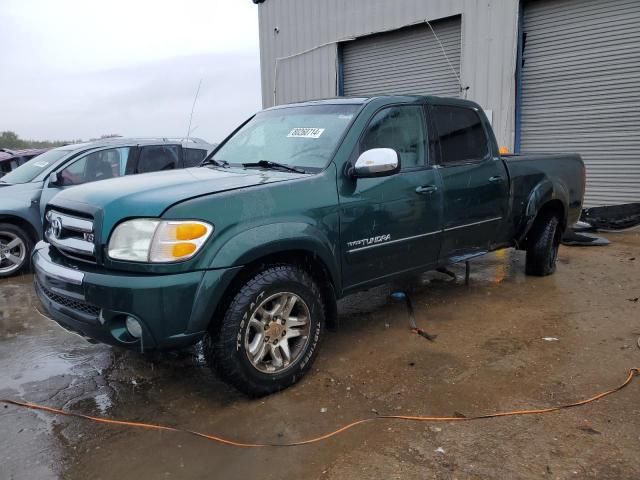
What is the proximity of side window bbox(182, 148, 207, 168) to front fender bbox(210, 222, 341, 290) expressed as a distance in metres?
4.84

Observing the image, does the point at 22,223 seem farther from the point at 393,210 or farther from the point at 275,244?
the point at 393,210

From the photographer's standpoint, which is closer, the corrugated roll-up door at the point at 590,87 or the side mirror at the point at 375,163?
the side mirror at the point at 375,163

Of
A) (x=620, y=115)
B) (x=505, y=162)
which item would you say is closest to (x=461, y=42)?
(x=620, y=115)

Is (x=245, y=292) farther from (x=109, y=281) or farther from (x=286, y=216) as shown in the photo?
(x=109, y=281)

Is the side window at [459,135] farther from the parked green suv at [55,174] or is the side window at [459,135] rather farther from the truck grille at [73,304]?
the parked green suv at [55,174]

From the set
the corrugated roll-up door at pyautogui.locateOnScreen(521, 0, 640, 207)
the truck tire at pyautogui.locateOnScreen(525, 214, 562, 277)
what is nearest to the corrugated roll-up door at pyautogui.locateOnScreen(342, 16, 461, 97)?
the corrugated roll-up door at pyautogui.locateOnScreen(521, 0, 640, 207)

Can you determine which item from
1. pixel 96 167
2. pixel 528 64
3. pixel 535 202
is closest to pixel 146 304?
pixel 535 202

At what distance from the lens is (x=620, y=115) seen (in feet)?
29.0

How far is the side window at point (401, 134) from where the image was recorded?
3861 millimetres

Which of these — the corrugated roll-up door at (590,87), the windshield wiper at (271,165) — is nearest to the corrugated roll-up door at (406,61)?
the corrugated roll-up door at (590,87)

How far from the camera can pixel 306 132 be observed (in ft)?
12.8

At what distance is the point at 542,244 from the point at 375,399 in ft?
10.8

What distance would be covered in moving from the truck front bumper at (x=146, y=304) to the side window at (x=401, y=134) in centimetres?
161

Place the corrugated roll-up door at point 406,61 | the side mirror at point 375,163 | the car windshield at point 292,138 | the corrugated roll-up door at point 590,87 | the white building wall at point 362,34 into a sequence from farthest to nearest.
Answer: the corrugated roll-up door at point 406,61, the white building wall at point 362,34, the corrugated roll-up door at point 590,87, the car windshield at point 292,138, the side mirror at point 375,163
